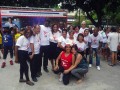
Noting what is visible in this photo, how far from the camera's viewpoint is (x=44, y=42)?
9250 millimetres

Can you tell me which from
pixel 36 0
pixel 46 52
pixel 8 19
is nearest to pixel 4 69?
pixel 46 52

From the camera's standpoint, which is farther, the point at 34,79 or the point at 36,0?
the point at 36,0

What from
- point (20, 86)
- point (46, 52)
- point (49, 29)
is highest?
point (49, 29)

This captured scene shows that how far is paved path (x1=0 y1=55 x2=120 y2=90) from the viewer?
8.09 metres

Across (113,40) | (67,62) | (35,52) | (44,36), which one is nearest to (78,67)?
(67,62)

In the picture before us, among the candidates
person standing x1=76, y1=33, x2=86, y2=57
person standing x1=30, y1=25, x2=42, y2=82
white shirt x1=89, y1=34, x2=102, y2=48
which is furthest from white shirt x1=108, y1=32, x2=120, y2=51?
person standing x1=30, y1=25, x2=42, y2=82

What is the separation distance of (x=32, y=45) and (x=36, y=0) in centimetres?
1663

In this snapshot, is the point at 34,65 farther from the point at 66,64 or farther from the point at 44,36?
the point at 44,36

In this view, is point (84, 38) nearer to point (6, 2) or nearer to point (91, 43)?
point (91, 43)

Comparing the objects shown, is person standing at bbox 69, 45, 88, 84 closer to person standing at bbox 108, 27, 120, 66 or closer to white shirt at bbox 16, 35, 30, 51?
white shirt at bbox 16, 35, 30, 51

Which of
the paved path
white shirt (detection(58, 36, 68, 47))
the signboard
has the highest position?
the signboard

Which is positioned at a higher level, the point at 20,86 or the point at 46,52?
the point at 46,52

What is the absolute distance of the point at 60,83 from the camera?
28.0ft

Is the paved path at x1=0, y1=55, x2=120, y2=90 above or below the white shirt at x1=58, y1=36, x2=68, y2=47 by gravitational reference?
below
